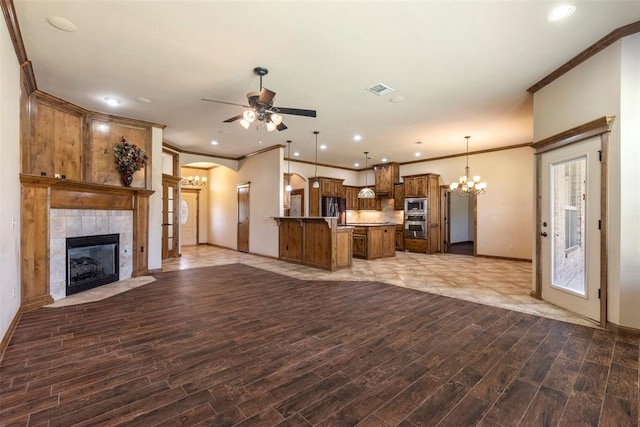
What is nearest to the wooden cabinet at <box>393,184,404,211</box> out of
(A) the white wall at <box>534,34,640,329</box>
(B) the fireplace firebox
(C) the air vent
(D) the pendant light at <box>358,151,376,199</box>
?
(D) the pendant light at <box>358,151,376,199</box>

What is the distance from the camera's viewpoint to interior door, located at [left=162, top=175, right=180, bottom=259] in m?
8.22

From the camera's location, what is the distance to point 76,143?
5.31 metres

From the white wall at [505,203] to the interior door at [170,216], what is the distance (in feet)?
29.0

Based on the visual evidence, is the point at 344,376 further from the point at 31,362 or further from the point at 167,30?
the point at 167,30

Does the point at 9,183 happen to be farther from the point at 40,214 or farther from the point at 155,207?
the point at 155,207

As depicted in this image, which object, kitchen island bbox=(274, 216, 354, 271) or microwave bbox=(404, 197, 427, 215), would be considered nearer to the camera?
kitchen island bbox=(274, 216, 354, 271)

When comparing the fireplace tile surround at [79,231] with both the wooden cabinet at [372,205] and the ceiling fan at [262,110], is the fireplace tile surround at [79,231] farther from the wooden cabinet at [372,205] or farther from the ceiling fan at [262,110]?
the wooden cabinet at [372,205]

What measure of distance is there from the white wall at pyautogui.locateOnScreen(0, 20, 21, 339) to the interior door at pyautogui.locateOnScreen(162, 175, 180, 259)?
4653mm

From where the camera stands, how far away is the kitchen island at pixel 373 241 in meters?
8.19

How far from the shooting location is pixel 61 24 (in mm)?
2984

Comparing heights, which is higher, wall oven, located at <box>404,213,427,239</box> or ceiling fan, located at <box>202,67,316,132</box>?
ceiling fan, located at <box>202,67,316,132</box>

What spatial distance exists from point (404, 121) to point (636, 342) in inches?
183

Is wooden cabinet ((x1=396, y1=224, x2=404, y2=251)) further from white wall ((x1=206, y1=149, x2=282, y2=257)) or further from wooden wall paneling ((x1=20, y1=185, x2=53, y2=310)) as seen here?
wooden wall paneling ((x1=20, y1=185, x2=53, y2=310))

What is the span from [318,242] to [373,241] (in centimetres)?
210
